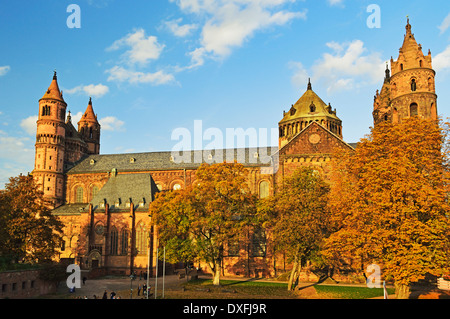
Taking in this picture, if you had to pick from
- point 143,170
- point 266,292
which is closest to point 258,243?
point 266,292

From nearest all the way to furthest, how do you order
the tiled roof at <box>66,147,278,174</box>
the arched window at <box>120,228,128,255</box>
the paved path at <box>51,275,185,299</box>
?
the paved path at <box>51,275,185,299</box>, the arched window at <box>120,228,128,255</box>, the tiled roof at <box>66,147,278,174</box>

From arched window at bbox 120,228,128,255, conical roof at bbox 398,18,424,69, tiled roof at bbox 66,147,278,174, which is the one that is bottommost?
arched window at bbox 120,228,128,255

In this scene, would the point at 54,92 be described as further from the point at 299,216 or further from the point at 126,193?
the point at 299,216

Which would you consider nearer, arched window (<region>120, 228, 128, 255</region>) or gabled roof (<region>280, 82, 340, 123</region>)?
arched window (<region>120, 228, 128, 255</region>)

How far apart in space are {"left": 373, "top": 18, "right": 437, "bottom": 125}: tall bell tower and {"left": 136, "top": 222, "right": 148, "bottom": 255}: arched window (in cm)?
4246

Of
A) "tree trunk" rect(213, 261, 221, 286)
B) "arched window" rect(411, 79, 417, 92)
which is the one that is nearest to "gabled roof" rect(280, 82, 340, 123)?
"arched window" rect(411, 79, 417, 92)

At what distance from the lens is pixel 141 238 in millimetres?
63344

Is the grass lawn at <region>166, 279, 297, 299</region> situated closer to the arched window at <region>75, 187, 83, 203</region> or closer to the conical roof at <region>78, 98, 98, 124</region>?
the arched window at <region>75, 187, 83, 203</region>

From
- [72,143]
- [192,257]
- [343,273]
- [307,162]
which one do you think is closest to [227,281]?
[192,257]

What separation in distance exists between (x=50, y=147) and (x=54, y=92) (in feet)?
38.6

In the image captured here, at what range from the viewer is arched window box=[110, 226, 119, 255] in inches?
2522

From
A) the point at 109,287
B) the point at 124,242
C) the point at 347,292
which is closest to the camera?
the point at 347,292
